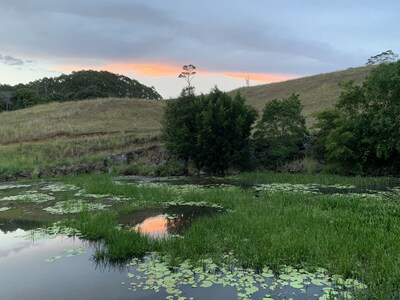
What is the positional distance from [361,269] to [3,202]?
1806 cm

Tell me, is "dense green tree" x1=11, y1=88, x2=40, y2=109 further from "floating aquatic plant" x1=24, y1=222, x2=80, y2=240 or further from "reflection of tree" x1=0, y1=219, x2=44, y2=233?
"floating aquatic plant" x1=24, y1=222, x2=80, y2=240

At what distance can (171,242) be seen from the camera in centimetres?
1091

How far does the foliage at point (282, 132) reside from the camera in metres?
29.8

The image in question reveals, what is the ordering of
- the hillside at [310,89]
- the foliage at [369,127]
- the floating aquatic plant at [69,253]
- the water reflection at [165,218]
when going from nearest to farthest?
1. the floating aquatic plant at [69,253]
2. the water reflection at [165,218]
3. the foliage at [369,127]
4. the hillside at [310,89]

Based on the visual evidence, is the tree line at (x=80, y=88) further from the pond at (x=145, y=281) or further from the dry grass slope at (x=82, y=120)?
the pond at (x=145, y=281)

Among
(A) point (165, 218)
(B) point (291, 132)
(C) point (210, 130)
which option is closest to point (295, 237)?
(A) point (165, 218)

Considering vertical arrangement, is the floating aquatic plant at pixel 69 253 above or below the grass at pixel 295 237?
below

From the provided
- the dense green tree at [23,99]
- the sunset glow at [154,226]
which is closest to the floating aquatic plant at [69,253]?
the sunset glow at [154,226]

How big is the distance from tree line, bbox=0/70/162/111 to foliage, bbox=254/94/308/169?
6962 centimetres

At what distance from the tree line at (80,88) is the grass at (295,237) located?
82464mm

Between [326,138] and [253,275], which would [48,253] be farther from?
[326,138]

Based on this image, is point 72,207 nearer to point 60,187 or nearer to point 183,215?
point 183,215

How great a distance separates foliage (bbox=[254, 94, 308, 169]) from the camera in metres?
29.8

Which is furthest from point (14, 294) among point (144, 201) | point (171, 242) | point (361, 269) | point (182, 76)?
point (182, 76)
